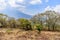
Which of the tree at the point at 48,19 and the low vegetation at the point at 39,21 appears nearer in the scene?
the low vegetation at the point at 39,21

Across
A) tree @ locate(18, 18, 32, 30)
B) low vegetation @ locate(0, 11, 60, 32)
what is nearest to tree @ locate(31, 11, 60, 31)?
low vegetation @ locate(0, 11, 60, 32)

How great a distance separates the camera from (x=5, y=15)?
17.4 metres

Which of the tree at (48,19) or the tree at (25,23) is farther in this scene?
the tree at (48,19)

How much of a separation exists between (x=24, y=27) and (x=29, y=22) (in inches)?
28.6

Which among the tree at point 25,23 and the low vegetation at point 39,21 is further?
the low vegetation at point 39,21

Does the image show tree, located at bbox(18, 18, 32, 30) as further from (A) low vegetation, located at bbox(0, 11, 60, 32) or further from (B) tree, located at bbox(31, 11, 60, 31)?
(B) tree, located at bbox(31, 11, 60, 31)

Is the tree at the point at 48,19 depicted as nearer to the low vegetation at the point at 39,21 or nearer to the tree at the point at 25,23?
the low vegetation at the point at 39,21

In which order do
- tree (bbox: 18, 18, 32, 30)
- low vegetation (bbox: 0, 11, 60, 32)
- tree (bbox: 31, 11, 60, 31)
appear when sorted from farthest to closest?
1. tree (bbox: 31, 11, 60, 31)
2. low vegetation (bbox: 0, 11, 60, 32)
3. tree (bbox: 18, 18, 32, 30)

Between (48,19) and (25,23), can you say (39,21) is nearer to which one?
(48,19)

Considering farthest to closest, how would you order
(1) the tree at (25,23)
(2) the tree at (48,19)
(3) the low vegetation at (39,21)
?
1. (2) the tree at (48,19)
2. (3) the low vegetation at (39,21)
3. (1) the tree at (25,23)

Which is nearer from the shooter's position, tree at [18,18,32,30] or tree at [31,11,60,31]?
tree at [18,18,32,30]

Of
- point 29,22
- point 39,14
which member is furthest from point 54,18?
point 29,22

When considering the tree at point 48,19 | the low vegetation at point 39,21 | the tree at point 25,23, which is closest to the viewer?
the tree at point 25,23

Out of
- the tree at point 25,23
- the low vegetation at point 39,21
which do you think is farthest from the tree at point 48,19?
the tree at point 25,23
